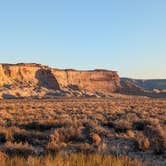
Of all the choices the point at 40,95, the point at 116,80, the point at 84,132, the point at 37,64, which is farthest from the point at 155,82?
the point at 84,132

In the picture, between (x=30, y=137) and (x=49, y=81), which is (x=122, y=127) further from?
(x=49, y=81)

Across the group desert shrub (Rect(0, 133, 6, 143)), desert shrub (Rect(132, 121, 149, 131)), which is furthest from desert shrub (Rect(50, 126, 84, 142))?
desert shrub (Rect(132, 121, 149, 131))

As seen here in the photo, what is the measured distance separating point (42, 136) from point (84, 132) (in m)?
1.84

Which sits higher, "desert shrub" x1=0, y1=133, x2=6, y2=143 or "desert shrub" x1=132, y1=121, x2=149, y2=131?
"desert shrub" x1=0, y1=133, x2=6, y2=143

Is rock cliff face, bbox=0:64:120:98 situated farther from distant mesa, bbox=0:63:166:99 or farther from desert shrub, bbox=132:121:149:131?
desert shrub, bbox=132:121:149:131

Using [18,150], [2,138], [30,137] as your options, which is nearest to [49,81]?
[30,137]

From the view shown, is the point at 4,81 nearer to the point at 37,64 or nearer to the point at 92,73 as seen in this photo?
the point at 37,64

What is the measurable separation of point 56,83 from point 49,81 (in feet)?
6.74

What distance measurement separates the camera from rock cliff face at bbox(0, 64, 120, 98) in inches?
3561

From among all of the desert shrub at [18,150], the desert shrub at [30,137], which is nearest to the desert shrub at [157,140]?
the desert shrub at [30,137]

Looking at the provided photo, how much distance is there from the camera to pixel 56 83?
103 metres

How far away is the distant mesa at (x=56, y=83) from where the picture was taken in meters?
90.5

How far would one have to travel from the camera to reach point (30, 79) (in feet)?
334

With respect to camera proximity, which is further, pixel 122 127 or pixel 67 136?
pixel 122 127
